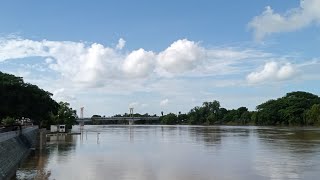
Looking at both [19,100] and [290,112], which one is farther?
[290,112]

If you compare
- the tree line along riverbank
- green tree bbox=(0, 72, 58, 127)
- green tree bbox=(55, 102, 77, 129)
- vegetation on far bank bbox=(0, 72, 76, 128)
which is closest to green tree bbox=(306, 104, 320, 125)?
the tree line along riverbank

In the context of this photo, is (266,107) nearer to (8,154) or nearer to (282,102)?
(282,102)

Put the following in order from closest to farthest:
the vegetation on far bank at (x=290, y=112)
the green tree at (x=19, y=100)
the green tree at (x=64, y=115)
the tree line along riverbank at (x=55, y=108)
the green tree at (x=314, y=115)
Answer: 1. the green tree at (x=19, y=100)
2. the tree line along riverbank at (x=55, y=108)
3. the green tree at (x=64, y=115)
4. the green tree at (x=314, y=115)
5. the vegetation on far bank at (x=290, y=112)

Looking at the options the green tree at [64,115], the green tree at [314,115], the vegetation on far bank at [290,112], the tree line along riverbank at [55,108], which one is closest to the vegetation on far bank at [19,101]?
the tree line along riverbank at [55,108]

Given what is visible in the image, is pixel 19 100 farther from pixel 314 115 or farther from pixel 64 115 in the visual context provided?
pixel 314 115

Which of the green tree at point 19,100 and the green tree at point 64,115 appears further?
the green tree at point 64,115

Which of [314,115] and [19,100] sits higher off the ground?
[19,100]

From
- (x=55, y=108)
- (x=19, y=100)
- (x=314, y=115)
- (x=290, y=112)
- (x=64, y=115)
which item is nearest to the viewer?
(x=19, y=100)

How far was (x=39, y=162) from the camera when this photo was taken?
1559 inches

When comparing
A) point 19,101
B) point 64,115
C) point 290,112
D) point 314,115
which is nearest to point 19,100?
point 19,101

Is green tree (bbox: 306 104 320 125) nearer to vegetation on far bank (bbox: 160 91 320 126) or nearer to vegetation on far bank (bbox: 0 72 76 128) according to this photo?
vegetation on far bank (bbox: 160 91 320 126)

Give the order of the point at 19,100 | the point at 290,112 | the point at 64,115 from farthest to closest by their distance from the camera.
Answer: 1. the point at 290,112
2. the point at 64,115
3. the point at 19,100

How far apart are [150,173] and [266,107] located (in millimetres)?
156345

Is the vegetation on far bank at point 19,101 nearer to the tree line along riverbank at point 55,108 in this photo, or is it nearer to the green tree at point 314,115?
the tree line along riverbank at point 55,108
